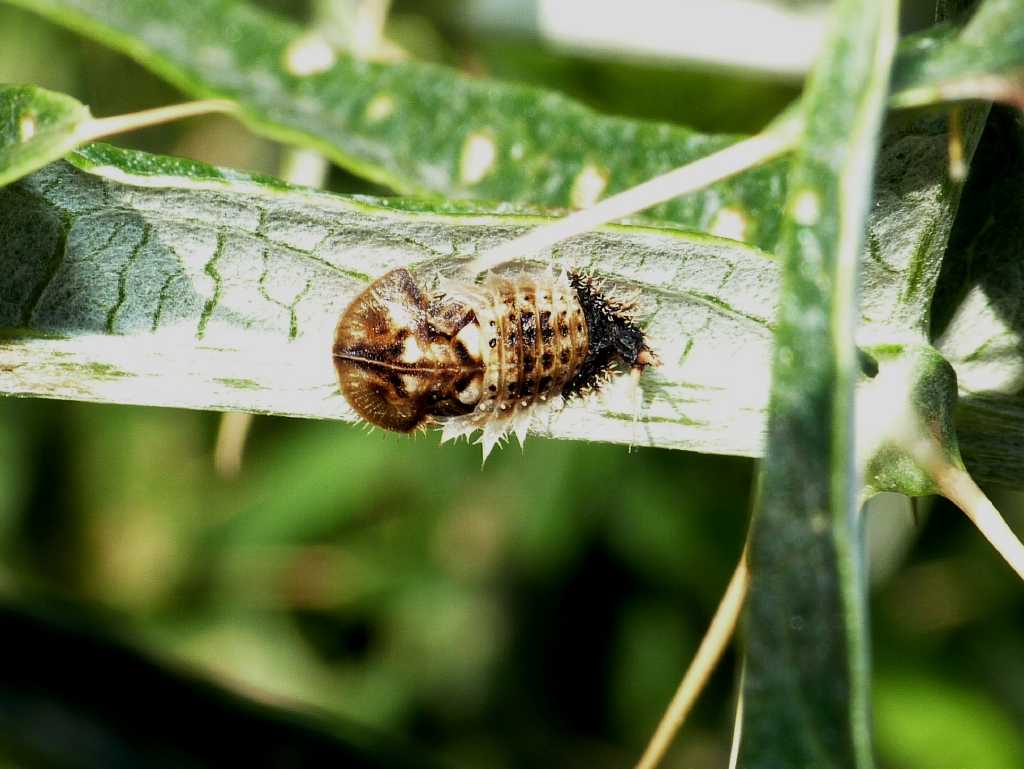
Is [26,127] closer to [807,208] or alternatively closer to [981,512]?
[807,208]

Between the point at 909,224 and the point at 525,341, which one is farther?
the point at 525,341

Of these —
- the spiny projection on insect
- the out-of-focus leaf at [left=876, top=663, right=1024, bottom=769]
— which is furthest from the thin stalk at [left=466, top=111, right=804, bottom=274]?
the out-of-focus leaf at [left=876, top=663, right=1024, bottom=769]

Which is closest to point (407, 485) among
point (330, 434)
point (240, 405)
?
point (330, 434)

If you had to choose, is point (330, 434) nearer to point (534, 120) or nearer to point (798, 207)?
point (534, 120)

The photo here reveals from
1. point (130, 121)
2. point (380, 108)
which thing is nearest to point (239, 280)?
point (130, 121)

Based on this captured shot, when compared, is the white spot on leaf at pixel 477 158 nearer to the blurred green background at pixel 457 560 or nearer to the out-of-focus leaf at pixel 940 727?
the blurred green background at pixel 457 560

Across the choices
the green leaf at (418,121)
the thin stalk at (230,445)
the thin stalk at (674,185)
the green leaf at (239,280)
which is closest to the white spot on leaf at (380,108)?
the green leaf at (418,121)

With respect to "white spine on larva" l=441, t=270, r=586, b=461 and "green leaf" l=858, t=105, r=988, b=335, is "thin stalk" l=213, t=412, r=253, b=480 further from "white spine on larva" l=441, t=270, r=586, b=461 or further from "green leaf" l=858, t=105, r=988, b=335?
"green leaf" l=858, t=105, r=988, b=335
